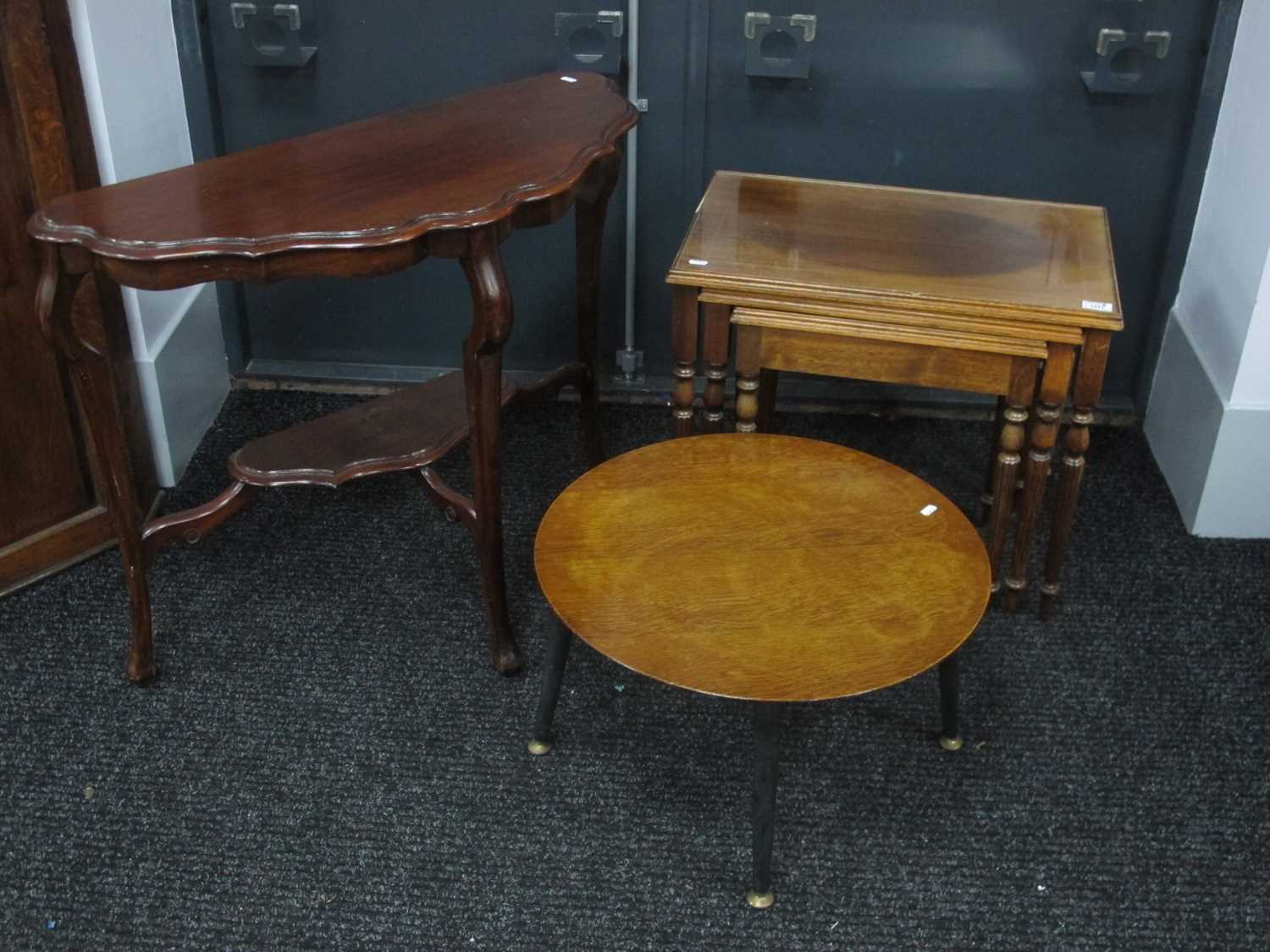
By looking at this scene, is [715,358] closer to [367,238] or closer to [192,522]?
[367,238]

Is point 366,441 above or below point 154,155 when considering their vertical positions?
below

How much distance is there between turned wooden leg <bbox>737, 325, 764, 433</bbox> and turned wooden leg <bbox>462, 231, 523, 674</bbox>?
39 centimetres

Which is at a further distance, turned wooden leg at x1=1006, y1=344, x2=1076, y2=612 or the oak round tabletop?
turned wooden leg at x1=1006, y1=344, x2=1076, y2=612

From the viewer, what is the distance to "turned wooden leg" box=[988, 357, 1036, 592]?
6.93 feet

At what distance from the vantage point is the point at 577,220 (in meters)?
2.54

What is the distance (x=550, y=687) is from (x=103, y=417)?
2.56 ft

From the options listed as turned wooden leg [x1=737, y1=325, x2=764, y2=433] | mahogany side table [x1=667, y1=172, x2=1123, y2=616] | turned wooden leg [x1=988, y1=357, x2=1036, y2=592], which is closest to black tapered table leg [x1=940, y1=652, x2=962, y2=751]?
turned wooden leg [x1=988, y1=357, x2=1036, y2=592]

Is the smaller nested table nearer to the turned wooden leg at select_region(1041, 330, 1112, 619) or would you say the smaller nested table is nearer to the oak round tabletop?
the oak round tabletop

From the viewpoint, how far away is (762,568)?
6.10 ft

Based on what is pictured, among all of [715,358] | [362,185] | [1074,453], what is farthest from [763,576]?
[362,185]

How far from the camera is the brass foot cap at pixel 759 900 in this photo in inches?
73.7

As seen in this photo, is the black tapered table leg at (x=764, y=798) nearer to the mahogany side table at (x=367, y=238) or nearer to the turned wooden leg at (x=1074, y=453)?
the mahogany side table at (x=367, y=238)

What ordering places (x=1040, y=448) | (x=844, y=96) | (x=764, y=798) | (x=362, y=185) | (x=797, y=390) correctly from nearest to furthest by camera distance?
(x=764, y=798) < (x=362, y=185) < (x=1040, y=448) < (x=844, y=96) < (x=797, y=390)

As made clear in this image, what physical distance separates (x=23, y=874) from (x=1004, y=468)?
1599 millimetres
